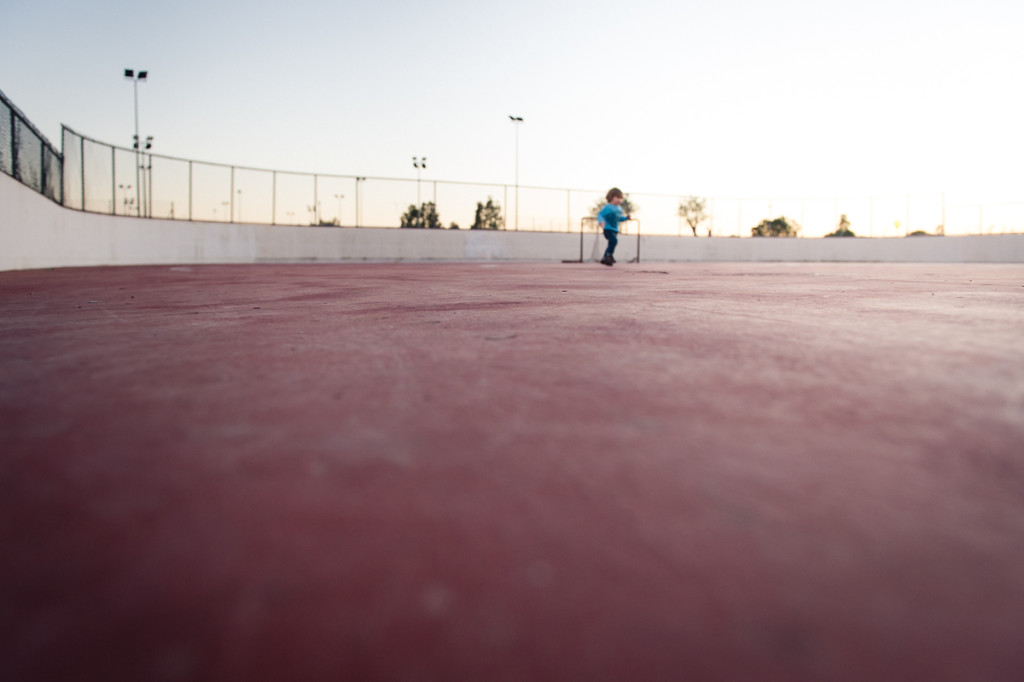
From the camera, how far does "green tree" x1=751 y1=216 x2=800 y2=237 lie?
108 ft

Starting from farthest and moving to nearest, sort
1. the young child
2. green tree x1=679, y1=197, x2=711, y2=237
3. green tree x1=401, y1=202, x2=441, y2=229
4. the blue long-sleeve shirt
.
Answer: green tree x1=679, y1=197, x2=711, y2=237 < green tree x1=401, y1=202, x2=441, y2=229 < the blue long-sleeve shirt < the young child

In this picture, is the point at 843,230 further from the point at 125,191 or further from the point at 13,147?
the point at 13,147

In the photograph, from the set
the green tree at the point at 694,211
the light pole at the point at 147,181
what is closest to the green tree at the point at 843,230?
the green tree at the point at 694,211

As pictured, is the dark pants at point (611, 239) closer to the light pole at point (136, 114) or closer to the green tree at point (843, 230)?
the light pole at point (136, 114)

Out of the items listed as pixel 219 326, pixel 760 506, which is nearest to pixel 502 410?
pixel 760 506

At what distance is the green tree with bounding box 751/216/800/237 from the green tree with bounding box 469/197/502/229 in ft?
47.9

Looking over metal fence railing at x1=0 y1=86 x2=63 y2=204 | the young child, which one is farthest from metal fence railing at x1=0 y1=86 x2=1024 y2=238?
the young child

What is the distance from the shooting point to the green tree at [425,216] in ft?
88.5

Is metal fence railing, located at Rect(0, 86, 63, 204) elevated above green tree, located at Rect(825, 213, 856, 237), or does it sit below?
below


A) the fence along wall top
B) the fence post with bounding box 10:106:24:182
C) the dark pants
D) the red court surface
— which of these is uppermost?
the fence along wall top

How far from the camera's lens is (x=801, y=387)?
3.49 ft

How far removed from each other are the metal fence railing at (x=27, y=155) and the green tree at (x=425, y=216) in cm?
1501

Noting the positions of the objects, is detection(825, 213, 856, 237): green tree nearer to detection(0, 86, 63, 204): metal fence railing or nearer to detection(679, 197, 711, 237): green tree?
detection(679, 197, 711, 237): green tree

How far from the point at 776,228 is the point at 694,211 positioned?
5.05 metres
